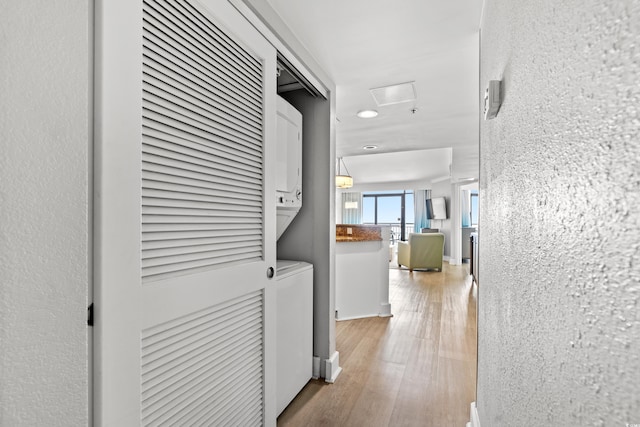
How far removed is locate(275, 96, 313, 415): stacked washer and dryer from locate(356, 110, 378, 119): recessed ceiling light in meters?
0.97

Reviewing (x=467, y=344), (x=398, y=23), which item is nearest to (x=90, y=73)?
(x=398, y=23)

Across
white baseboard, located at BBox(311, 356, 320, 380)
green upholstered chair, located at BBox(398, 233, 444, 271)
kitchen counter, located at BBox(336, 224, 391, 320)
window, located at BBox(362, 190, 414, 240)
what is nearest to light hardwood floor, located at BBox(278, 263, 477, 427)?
white baseboard, located at BBox(311, 356, 320, 380)

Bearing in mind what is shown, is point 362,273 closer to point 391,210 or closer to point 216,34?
point 216,34

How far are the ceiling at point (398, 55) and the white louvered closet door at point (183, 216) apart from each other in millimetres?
419

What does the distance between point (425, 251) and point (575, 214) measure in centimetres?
666

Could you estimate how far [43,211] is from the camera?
60 cm

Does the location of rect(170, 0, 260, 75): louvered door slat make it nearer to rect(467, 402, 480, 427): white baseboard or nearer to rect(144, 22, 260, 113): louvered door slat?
rect(144, 22, 260, 113): louvered door slat

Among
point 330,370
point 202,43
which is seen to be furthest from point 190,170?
point 330,370

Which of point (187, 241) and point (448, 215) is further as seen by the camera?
point (448, 215)

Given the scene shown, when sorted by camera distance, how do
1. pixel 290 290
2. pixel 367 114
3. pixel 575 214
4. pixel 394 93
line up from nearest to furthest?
pixel 575 214 → pixel 290 290 → pixel 394 93 → pixel 367 114

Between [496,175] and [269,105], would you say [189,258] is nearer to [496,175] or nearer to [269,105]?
[269,105]

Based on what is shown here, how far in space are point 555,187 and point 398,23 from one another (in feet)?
4.78

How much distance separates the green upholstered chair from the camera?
6.73m

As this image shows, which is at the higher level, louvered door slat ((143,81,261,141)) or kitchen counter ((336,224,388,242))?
louvered door slat ((143,81,261,141))
